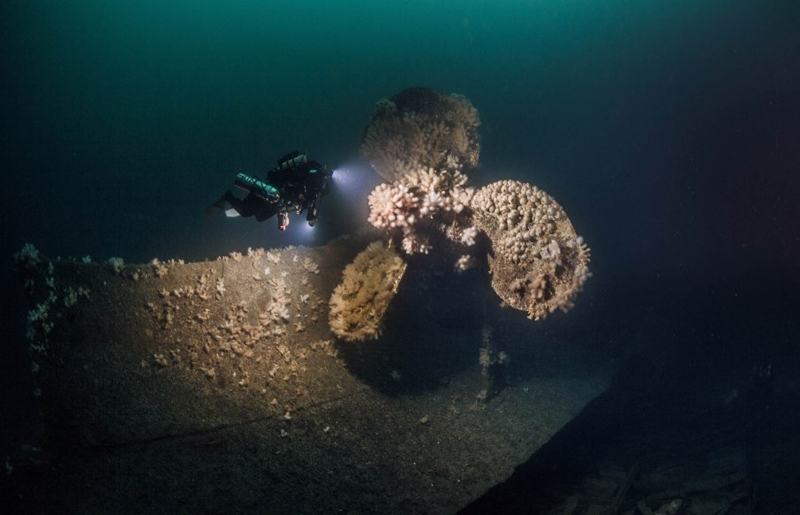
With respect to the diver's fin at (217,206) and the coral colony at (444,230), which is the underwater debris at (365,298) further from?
the diver's fin at (217,206)

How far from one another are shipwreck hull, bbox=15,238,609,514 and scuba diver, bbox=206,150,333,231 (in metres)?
0.79

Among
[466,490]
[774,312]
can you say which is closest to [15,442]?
[466,490]

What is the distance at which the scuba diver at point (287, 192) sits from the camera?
16.9ft

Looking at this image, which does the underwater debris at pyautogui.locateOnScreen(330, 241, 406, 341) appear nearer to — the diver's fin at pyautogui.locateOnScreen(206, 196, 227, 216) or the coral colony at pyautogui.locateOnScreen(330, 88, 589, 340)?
the coral colony at pyautogui.locateOnScreen(330, 88, 589, 340)

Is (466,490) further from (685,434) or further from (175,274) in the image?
(685,434)

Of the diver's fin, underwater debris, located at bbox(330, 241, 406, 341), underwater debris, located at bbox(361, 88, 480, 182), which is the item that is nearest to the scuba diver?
the diver's fin

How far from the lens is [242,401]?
13.7 feet

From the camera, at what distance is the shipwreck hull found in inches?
Answer: 137

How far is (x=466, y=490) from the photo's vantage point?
4238 mm

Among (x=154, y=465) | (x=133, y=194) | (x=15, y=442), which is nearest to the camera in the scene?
(x=154, y=465)

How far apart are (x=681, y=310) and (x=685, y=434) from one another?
349 inches

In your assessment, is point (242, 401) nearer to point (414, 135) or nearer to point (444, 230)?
point (444, 230)

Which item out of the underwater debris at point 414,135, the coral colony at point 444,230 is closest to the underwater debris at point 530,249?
the coral colony at point 444,230

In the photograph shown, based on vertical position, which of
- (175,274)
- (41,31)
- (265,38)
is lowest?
(175,274)
